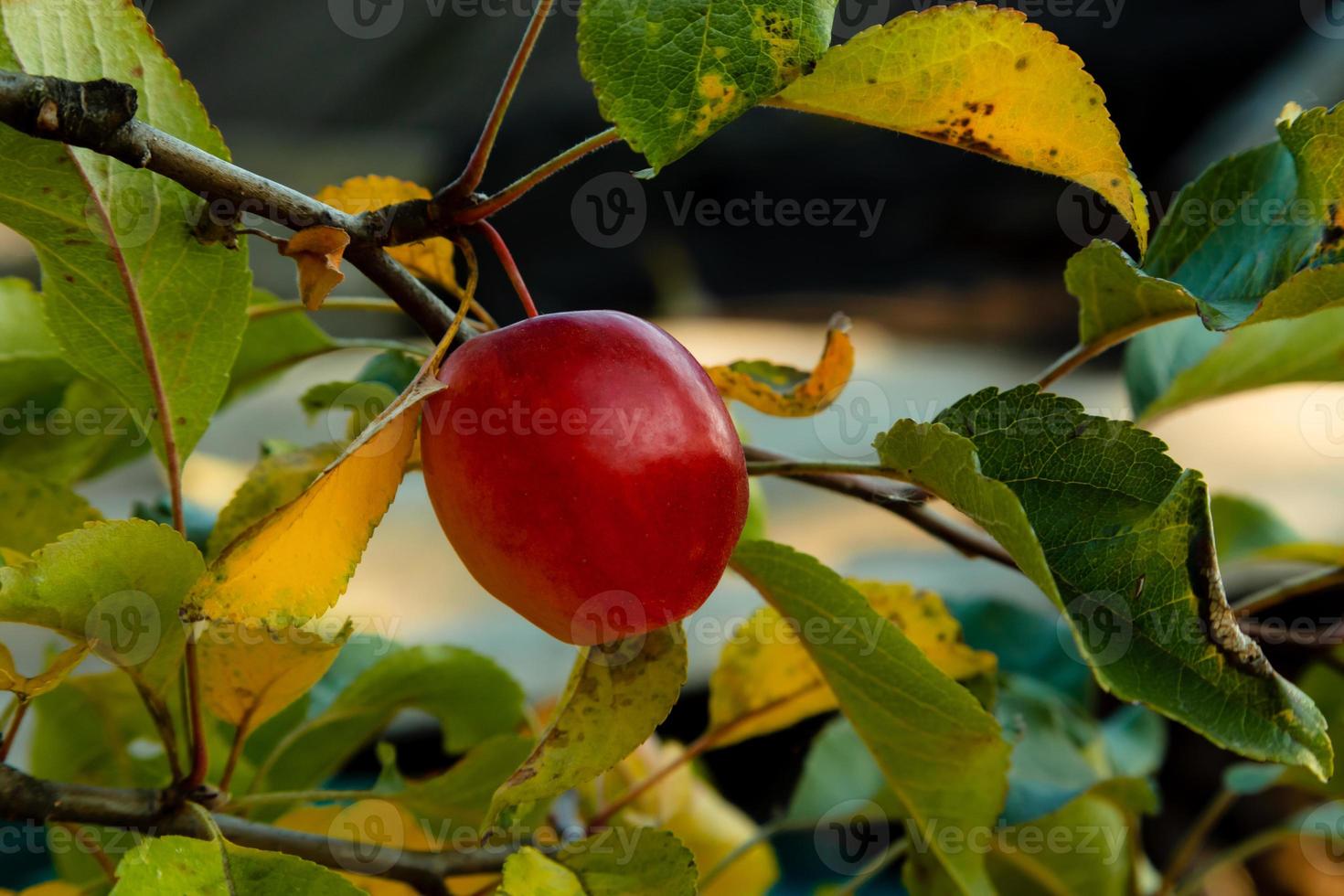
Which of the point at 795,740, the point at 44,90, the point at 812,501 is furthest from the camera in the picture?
the point at 812,501

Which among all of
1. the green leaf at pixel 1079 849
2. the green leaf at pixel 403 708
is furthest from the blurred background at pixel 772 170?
the green leaf at pixel 403 708

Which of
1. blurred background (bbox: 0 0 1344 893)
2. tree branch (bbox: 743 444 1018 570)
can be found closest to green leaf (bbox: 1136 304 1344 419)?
tree branch (bbox: 743 444 1018 570)

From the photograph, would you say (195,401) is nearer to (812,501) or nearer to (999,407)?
(999,407)

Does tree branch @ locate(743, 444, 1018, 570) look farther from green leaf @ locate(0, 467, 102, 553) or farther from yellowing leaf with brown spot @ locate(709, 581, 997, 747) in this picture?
green leaf @ locate(0, 467, 102, 553)

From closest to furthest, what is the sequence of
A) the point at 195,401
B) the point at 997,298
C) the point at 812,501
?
the point at 195,401
the point at 812,501
the point at 997,298

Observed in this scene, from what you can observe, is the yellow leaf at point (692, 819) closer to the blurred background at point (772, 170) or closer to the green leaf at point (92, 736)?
the green leaf at point (92, 736)

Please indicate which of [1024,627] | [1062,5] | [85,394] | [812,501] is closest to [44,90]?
[85,394]

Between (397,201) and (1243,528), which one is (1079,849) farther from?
(397,201)
